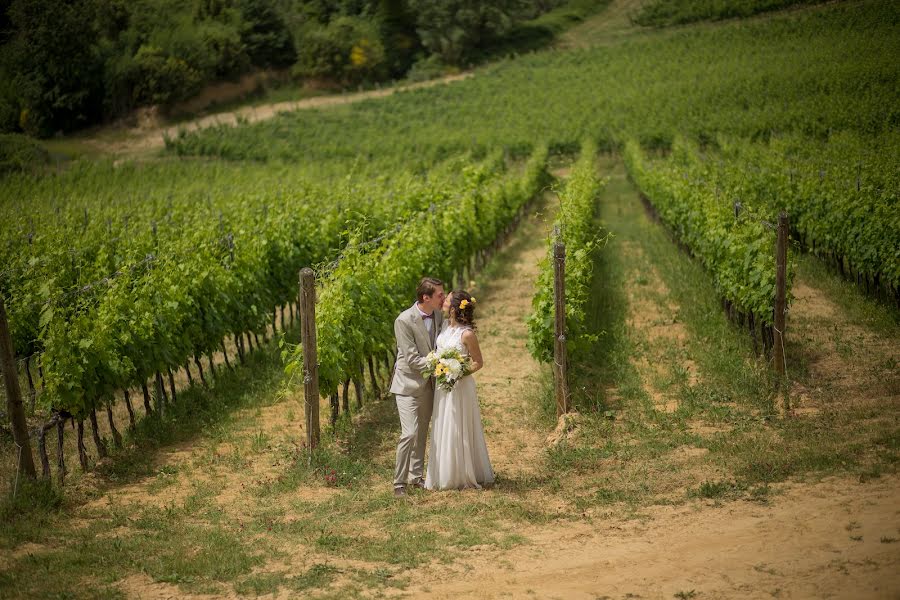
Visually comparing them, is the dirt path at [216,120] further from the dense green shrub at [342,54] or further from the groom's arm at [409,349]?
the groom's arm at [409,349]

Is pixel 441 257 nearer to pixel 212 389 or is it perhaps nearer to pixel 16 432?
pixel 212 389

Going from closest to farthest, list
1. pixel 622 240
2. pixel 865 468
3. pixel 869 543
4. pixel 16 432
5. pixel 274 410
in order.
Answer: pixel 869 543 < pixel 865 468 < pixel 16 432 < pixel 274 410 < pixel 622 240

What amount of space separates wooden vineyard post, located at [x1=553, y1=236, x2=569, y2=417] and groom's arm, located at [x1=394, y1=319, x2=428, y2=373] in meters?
1.93

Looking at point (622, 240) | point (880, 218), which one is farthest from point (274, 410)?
point (622, 240)

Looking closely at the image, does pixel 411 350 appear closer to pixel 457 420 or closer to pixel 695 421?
pixel 457 420

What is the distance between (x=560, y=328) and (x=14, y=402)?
16.0 feet

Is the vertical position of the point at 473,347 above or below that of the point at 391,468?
above

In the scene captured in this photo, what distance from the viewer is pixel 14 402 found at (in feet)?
25.0

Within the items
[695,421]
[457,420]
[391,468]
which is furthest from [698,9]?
[457,420]

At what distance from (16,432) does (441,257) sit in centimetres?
747

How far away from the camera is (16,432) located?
765cm

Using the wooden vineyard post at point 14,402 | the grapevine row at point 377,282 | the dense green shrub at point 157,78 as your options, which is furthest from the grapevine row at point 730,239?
the dense green shrub at point 157,78

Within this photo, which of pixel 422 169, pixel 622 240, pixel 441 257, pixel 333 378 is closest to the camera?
pixel 333 378

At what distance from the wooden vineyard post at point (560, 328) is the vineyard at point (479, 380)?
0.12 feet
